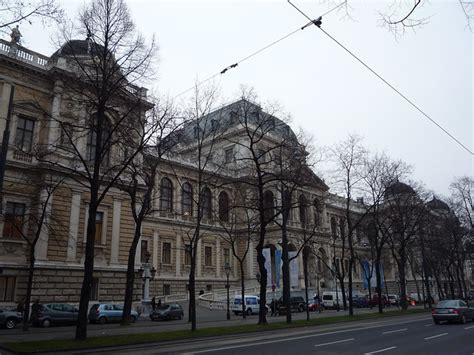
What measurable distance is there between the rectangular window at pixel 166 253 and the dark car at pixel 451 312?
115 feet

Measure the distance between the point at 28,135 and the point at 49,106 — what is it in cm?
317

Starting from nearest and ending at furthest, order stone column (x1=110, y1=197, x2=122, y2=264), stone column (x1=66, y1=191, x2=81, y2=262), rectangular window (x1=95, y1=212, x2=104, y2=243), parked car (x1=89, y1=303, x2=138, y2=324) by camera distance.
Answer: parked car (x1=89, y1=303, x2=138, y2=324), stone column (x1=66, y1=191, x2=81, y2=262), rectangular window (x1=95, y1=212, x2=104, y2=243), stone column (x1=110, y1=197, x2=122, y2=264)

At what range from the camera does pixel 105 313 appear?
30359 millimetres

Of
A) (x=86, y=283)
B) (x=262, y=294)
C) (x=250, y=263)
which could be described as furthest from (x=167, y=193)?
(x=86, y=283)


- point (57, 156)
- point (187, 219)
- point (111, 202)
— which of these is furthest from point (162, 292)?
point (57, 156)

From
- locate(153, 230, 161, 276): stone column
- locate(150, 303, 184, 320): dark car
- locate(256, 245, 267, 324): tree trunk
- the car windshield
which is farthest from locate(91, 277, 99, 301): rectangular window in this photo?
the car windshield

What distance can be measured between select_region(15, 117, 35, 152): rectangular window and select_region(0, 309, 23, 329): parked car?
13.5m

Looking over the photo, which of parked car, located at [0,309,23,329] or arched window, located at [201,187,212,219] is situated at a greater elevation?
A: arched window, located at [201,187,212,219]

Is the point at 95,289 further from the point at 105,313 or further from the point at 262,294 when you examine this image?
the point at 262,294

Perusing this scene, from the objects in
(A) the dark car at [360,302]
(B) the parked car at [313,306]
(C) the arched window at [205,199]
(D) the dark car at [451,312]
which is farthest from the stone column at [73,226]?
(A) the dark car at [360,302]

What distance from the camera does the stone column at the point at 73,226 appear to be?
33625 millimetres

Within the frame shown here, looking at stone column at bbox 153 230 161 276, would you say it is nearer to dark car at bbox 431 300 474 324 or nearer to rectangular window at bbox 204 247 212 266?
rectangular window at bbox 204 247 212 266

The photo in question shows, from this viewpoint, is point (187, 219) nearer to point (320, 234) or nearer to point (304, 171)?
point (320, 234)

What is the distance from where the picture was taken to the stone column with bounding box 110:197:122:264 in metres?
36.7
